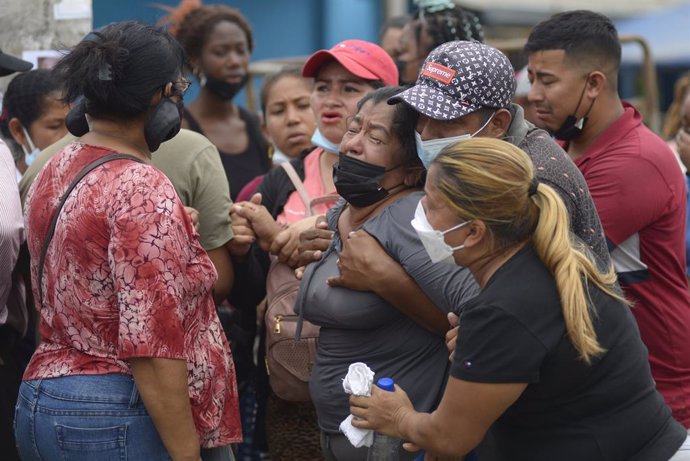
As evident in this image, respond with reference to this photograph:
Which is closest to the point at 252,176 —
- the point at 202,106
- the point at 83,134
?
the point at 202,106

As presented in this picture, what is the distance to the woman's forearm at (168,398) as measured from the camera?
2.94 m

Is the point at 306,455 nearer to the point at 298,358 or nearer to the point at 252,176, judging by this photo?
the point at 298,358

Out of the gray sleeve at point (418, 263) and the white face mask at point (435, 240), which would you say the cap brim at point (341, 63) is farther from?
the white face mask at point (435, 240)

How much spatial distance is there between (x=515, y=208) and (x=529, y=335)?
34 cm

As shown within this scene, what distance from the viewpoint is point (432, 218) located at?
9.09 feet

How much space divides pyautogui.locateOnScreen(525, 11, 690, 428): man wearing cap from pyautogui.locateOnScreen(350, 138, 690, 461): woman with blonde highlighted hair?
2.80ft

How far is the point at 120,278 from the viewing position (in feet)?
9.43

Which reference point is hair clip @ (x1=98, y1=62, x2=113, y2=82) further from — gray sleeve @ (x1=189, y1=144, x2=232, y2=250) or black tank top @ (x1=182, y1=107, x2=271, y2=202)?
black tank top @ (x1=182, y1=107, x2=271, y2=202)

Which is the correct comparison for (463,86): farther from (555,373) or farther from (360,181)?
(555,373)

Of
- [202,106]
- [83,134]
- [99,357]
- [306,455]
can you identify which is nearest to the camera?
[99,357]

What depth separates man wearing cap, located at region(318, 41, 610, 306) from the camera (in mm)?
3266

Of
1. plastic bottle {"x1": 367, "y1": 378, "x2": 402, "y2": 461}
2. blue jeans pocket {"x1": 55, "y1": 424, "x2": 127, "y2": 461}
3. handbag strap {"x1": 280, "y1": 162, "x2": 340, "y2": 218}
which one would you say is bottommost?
plastic bottle {"x1": 367, "y1": 378, "x2": 402, "y2": 461}

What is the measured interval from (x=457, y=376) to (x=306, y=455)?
1606 mm

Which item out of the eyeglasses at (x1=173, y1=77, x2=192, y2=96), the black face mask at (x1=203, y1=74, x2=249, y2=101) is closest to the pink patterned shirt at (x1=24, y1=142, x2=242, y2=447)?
the eyeglasses at (x1=173, y1=77, x2=192, y2=96)
